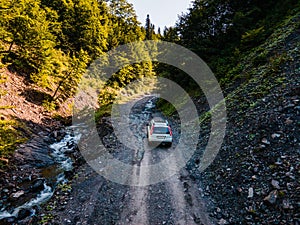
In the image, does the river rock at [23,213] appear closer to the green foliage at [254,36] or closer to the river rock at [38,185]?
the river rock at [38,185]

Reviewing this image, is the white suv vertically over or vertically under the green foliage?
under

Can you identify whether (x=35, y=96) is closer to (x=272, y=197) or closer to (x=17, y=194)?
(x=17, y=194)

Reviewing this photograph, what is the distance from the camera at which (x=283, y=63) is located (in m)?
13.6

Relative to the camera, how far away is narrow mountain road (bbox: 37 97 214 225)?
7367 mm

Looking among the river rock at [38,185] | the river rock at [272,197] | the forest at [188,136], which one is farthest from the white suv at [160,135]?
the river rock at [272,197]

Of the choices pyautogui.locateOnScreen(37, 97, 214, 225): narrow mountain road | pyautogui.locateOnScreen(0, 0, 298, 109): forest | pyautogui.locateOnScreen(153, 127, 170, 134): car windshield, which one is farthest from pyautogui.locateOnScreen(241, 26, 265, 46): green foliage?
pyautogui.locateOnScreen(37, 97, 214, 225): narrow mountain road

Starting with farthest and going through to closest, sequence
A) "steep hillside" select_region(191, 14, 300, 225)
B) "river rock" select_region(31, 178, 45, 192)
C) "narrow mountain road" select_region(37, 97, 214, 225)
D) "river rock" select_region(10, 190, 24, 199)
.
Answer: "river rock" select_region(31, 178, 45, 192) < "river rock" select_region(10, 190, 24, 199) < "narrow mountain road" select_region(37, 97, 214, 225) < "steep hillside" select_region(191, 14, 300, 225)

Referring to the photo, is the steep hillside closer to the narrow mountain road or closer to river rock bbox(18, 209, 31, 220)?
the narrow mountain road

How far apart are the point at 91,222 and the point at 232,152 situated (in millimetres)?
7467

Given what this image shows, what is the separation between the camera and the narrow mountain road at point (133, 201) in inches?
290

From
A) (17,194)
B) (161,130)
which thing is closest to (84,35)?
(161,130)

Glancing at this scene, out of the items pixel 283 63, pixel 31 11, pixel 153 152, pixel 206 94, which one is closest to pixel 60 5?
pixel 31 11

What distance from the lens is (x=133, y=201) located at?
8.33 metres

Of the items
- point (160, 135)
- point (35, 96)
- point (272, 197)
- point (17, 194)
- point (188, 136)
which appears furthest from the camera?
point (35, 96)
